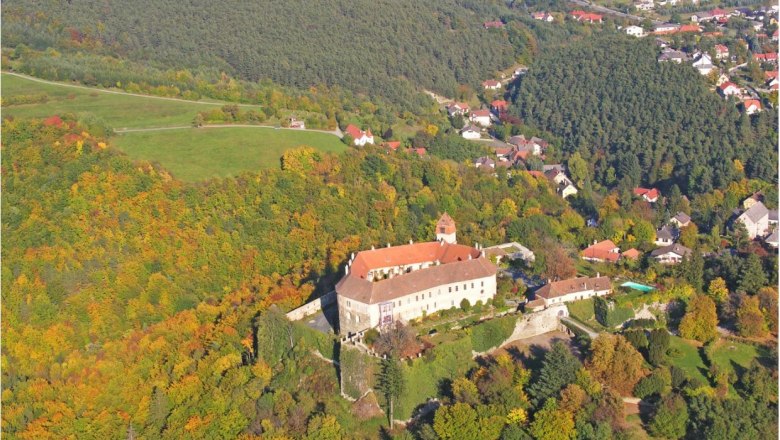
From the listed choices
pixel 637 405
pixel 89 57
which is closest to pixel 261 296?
pixel 637 405

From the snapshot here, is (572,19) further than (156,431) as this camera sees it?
Yes

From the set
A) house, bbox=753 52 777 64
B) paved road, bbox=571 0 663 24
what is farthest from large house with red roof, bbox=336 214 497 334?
paved road, bbox=571 0 663 24

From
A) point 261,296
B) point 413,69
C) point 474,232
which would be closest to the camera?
point 261,296

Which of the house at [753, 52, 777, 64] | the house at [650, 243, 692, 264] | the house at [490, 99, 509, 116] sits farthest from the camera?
the house at [490, 99, 509, 116]

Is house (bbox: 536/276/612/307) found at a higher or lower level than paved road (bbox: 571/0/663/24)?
higher

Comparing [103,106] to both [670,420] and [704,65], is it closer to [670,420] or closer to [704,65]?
[670,420]

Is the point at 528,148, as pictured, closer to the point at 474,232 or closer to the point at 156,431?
the point at 474,232

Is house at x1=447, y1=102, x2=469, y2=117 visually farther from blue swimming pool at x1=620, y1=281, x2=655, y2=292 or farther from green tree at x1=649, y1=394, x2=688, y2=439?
green tree at x1=649, y1=394, x2=688, y2=439
